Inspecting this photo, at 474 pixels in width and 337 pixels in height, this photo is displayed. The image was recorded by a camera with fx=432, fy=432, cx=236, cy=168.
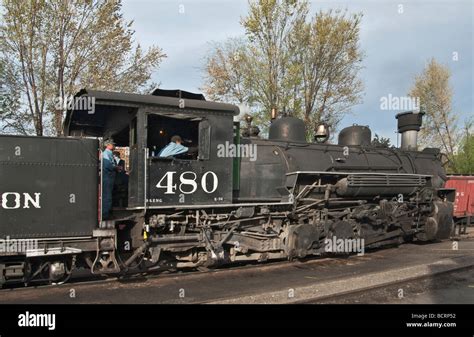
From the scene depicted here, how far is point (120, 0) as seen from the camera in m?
15.6

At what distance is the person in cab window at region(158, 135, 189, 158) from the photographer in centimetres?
767

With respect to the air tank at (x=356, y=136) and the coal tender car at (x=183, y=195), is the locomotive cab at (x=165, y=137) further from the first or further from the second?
the air tank at (x=356, y=136)

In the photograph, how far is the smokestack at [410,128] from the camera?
13.7 m

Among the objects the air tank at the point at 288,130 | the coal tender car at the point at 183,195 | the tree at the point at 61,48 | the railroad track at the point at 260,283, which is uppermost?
the tree at the point at 61,48

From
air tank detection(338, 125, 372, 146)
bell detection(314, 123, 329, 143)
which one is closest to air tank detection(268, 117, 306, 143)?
bell detection(314, 123, 329, 143)

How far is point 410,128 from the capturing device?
13773mm

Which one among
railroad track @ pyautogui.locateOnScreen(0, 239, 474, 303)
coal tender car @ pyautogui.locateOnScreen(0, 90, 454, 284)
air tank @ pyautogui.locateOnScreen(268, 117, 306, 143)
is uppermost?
air tank @ pyautogui.locateOnScreen(268, 117, 306, 143)

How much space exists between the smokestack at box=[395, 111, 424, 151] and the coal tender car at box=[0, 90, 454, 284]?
276 centimetres

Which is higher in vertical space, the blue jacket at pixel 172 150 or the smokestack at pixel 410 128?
the smokestack at pixel 410 128

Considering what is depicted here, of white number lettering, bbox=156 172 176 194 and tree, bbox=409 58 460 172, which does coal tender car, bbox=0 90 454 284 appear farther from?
tree, bbox=409 58 460 172

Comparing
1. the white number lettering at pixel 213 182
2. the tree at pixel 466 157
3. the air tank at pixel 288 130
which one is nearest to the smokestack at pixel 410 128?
the air tank at pixel 288 130

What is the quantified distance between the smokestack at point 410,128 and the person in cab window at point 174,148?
864 cm
